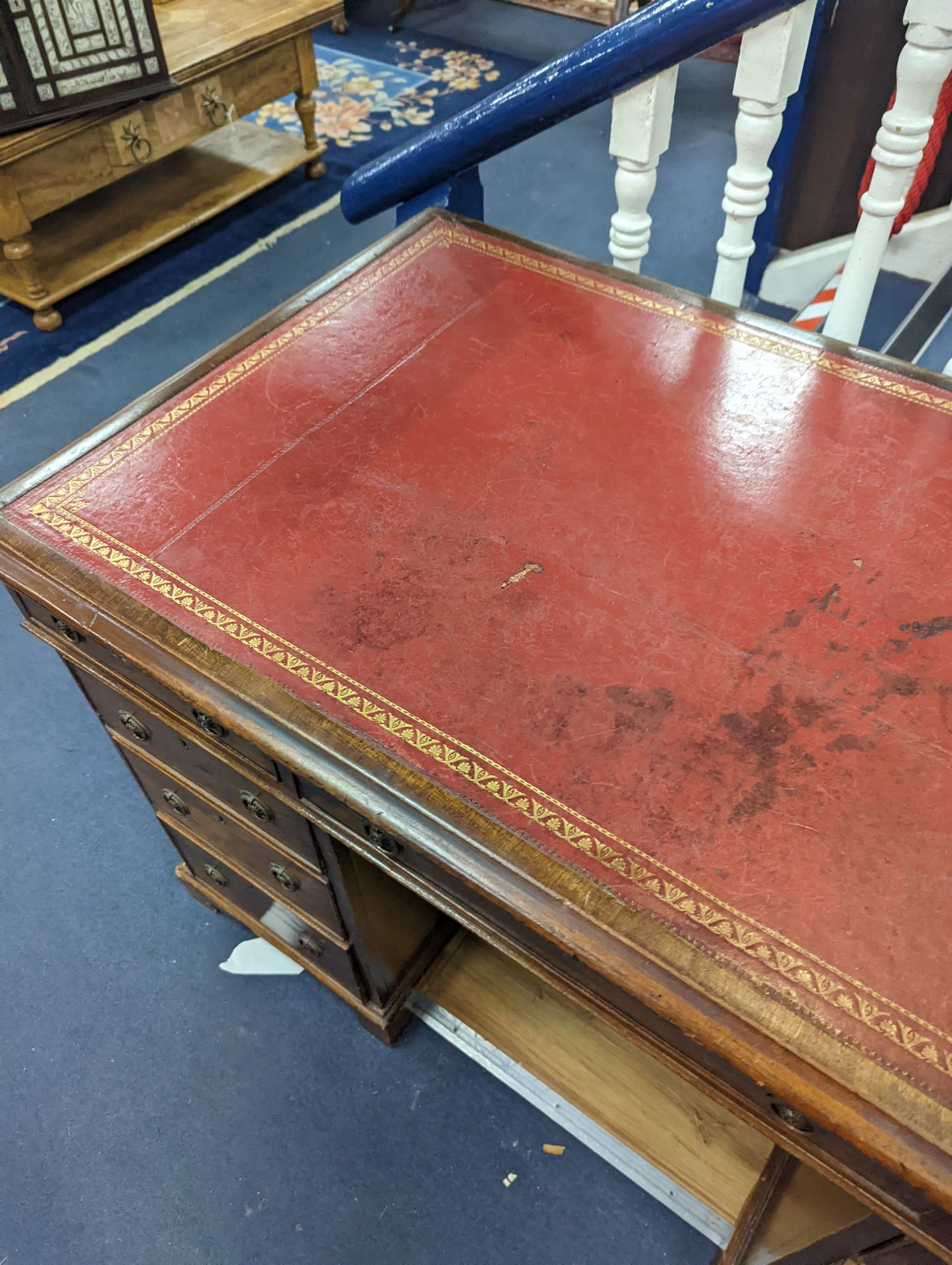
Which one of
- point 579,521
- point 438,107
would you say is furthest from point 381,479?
point 438,107

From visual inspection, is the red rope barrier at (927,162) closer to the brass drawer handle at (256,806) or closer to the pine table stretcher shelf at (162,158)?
the brass drawer handle at (256,806)

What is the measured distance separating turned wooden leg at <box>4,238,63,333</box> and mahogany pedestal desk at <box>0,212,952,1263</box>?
208 centimetres

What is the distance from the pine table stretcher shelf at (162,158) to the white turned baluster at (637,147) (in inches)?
84.5

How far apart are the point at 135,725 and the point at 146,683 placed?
0.79 ft

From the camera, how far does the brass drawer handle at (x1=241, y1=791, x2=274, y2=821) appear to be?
1.16m

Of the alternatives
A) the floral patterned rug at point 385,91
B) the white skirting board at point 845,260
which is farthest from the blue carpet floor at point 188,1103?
the floral patterned rug at point 385,91

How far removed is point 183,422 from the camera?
1136mm

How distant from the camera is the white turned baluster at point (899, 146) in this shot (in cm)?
108

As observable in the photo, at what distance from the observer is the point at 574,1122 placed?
4.89 feet

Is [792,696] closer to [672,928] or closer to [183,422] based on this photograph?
[672,928]

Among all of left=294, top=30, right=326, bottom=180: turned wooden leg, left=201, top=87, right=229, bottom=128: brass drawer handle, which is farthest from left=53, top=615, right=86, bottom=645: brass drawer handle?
left=294, top=30, right=326, bottom=180: turned wooden leg

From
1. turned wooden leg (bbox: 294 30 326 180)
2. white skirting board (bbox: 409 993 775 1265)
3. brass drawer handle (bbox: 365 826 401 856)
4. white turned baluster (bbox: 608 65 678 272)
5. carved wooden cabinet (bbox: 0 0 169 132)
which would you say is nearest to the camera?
brass drawer handle (bbox: 365 826 401 856)

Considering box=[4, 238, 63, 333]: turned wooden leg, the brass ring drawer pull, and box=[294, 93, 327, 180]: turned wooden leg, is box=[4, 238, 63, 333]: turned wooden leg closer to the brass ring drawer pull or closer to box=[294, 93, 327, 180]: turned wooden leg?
box=[294, 93, 327, 180]: turned wooden leg

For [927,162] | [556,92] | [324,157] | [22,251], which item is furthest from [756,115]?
[324,157]
